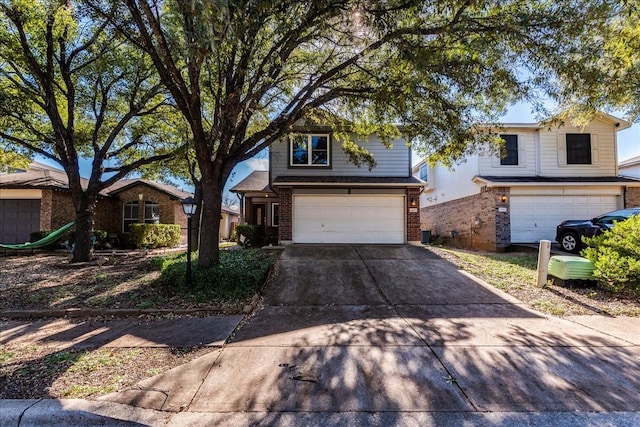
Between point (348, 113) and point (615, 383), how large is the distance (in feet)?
26.4

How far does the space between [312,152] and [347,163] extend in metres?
1.56

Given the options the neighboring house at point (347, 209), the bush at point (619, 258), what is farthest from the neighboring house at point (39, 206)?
the bush at point (619, 258)

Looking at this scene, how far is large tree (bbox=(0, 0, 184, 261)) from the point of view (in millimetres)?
8594

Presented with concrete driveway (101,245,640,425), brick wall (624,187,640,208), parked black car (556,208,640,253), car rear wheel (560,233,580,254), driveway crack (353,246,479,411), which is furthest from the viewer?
brick wall (624,187,640,208)

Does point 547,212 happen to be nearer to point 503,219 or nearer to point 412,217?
point 503,219

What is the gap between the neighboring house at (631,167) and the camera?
19.1 meters

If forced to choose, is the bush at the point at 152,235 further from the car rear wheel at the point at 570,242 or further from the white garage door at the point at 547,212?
the car rear wheel at the point at 570,242

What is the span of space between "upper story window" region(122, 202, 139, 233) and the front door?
6.78 m

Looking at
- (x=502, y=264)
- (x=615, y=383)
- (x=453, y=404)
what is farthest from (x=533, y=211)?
(x=453, y=404)

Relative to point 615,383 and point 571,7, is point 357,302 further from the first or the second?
point 571,7

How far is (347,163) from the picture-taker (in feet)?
44.5

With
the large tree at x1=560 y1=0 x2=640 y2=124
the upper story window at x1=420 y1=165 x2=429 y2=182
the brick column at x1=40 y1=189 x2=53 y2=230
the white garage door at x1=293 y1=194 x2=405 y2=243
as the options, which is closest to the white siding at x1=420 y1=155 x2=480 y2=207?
the upper story window at x1=420 y1=165 x2=429 y2=182

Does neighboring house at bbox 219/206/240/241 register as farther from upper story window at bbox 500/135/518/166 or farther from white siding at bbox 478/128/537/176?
upper story window at bbox 500/135/518/166

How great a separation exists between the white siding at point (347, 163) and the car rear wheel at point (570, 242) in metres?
5.97
